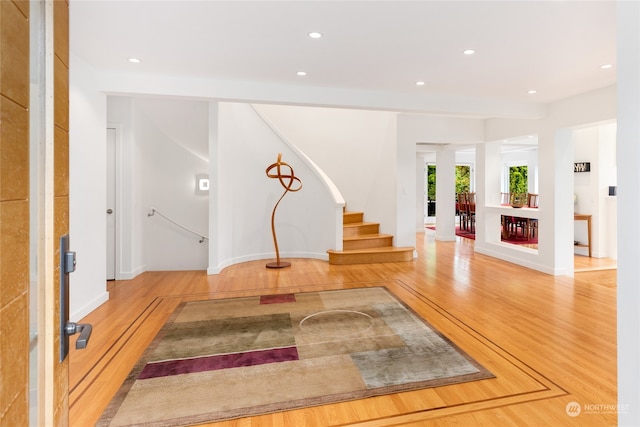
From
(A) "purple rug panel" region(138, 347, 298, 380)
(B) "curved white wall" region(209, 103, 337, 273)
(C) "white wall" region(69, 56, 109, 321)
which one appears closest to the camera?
(A) "purple rug panel" region(138, 347, 298, 380)

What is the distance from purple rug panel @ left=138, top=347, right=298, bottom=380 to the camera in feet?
7.29

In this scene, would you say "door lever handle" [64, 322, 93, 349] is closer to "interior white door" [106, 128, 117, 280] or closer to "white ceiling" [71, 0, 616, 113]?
"white ceiling" [71, 0, 616, 113]

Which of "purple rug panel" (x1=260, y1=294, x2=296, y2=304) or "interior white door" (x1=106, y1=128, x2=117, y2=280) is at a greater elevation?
"interior white door" (x1=106, y1=128, x2=117, y2=280)

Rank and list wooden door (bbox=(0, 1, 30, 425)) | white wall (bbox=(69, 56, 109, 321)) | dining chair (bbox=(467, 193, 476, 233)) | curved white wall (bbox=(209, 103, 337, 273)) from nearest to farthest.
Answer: wooden door (bbox=(0, 1, 30, 425))
white wall (bbox=(69, 56, 109, 321))
curved white wall (bbox=(209, 103, 337, 273))
dining chair (bbox=(467, 193, 476, 233))

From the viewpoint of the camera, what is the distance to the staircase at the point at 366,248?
5.62m

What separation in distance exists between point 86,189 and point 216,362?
2371mm

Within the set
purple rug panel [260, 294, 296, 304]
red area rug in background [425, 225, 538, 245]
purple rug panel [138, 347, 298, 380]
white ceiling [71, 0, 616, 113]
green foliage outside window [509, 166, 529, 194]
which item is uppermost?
white ceiling [71, 0, 616, 113]

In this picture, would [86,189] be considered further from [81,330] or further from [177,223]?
[81,330]

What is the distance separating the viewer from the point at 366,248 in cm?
606

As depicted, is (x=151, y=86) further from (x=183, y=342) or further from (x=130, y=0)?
(x=183, y=342)

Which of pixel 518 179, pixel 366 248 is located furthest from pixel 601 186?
pixel 518 179

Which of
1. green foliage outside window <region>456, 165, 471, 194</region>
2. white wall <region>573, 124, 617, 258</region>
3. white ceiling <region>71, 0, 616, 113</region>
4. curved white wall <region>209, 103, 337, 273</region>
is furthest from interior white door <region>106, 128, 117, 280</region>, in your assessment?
green foliage outside window <region>456, 165, 471, 194</region>

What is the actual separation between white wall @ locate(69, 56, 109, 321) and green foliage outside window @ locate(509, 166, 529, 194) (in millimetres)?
13259

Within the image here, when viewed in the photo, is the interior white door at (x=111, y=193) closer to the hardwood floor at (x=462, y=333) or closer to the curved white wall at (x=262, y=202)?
the hardwood floor at (x=462, y=333)
